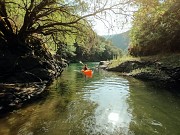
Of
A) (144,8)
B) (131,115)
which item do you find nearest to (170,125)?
(131,115)

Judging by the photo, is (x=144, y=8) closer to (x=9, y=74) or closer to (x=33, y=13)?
(x=33, y=13)

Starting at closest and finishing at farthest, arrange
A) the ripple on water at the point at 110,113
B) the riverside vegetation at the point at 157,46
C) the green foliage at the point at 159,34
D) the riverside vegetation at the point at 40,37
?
the ripple on water at the point at 110,113 → the riverside vegetation at the point at 40,37 → the riverside vegetation at the point at 157,46 → the green foliage at the point at 159,34

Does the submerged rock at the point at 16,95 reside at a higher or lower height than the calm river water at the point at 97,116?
higher

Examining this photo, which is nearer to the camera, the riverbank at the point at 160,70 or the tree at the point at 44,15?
the tree at the point at 44,15

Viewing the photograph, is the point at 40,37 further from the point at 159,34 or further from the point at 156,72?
the point at 159,34

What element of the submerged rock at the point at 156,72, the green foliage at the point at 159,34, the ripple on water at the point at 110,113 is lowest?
the ripple on water at the point at 110,113

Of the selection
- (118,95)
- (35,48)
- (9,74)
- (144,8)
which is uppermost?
(144,8)

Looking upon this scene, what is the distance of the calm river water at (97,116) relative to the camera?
356 inches

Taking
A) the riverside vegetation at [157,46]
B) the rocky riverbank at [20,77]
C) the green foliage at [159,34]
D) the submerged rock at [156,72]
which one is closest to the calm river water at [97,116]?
the rocky riverbank at [20,77]

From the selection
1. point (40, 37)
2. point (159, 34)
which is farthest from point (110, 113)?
point (159, 34)

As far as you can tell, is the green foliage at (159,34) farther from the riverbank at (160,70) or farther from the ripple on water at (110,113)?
the ripple on water at (110,113)

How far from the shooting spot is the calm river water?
903 cm

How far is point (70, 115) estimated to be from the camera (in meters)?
11.0

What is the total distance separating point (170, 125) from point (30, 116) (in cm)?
579
